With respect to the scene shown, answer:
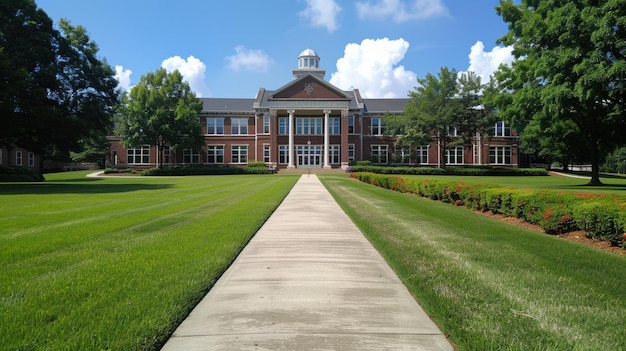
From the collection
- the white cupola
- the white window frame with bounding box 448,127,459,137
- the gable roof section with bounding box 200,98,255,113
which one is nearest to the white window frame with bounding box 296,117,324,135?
the gable roof section with bounding box 200,98,255,113

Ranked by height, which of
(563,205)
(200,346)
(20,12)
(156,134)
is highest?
(20,12)

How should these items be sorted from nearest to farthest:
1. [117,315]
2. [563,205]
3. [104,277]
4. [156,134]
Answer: [117,315] → [104,277] → [563,205] → [156,134]

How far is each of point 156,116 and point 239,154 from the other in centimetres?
1774

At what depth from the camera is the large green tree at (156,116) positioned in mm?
51750

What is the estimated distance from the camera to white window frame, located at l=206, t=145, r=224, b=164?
6656 centimetres

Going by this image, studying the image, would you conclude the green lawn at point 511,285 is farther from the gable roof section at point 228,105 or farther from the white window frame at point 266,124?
the gable roof section at point 228,105

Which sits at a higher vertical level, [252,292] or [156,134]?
[156,134]

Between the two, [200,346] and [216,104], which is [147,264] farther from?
[216,104]

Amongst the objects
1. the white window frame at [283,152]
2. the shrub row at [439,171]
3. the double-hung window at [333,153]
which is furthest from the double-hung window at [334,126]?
the shrub row at [439,171]

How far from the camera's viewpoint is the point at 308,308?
4152 millimetres

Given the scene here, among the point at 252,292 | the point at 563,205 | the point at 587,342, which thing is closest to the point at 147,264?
the point at 252,292

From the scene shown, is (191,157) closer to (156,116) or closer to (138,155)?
(138,155)

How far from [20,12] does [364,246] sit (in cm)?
3160

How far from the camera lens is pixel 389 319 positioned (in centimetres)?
387
